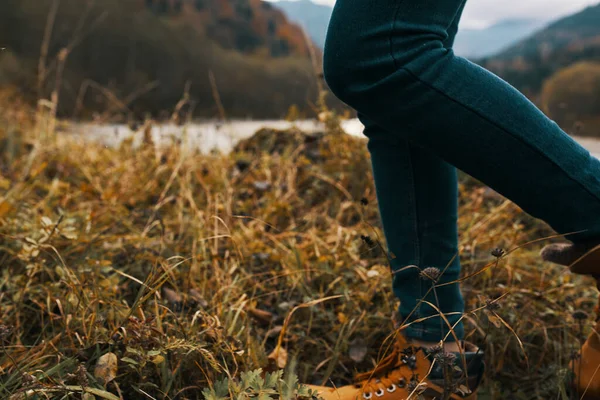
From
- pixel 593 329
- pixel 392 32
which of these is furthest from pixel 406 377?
pixel 392 32

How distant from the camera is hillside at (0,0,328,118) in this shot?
4848 mm

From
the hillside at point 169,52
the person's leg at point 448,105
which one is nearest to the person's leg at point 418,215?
the person's leg at point 448,105

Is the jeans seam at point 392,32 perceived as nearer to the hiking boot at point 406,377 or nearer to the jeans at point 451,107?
the jeans at point 451,107

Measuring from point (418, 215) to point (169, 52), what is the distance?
4.88m

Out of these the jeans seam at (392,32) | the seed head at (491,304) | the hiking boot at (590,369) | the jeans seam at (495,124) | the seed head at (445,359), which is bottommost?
the hiking boot at (590,369)

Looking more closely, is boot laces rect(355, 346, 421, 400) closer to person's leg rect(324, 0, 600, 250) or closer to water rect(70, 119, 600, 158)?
person's leg rect(324, 0, 600, 250)

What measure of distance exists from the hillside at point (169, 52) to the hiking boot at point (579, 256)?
375cm

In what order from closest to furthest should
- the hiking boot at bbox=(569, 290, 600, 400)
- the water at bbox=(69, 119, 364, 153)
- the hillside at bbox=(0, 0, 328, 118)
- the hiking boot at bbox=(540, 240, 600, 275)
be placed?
the hiking boot at bbox=(540, 240, 600, 275), the hiking boot at bbox=(569, 290, 600, 400), the water at bbox=(69, 119, 364, 153), the hillside at bbox=(0, 0, 328, 118)

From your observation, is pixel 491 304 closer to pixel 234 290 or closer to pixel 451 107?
pixel 451 107

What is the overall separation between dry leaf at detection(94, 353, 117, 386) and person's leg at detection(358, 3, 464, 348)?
22.1 inches

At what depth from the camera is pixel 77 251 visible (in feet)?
5.14

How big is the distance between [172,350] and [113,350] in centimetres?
13

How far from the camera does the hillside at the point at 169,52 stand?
15.9 feet

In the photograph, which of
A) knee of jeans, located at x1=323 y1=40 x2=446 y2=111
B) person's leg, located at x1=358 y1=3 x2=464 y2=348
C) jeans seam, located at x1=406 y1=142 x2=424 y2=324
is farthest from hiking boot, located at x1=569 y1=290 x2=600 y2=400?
knee of jeans, located at x1=323 y1=40 x2=446 y2=111
